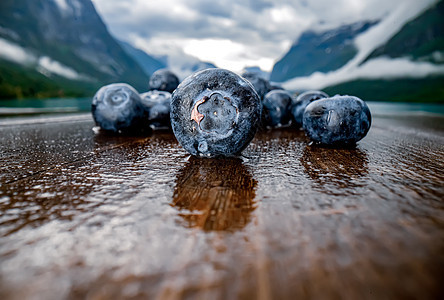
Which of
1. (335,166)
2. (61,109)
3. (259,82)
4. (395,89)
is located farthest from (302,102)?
(395,89)

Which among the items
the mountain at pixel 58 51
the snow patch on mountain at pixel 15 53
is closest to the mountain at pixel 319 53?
the mountain at pixel 58 51

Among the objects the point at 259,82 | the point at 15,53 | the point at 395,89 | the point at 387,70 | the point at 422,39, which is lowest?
the point at 395,89

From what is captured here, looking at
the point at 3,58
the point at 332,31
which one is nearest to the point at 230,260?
the point at 3,58

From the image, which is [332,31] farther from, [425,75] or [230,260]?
[230,260]

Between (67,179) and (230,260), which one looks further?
(67,179)

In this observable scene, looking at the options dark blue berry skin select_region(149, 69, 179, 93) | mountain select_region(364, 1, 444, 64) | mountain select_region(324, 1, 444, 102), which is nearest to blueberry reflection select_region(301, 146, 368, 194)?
dark blue berry skin select_region(149, 69, 179, 93)

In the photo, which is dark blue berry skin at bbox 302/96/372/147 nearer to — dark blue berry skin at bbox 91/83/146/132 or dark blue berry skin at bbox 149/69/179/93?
dark blue berry skin at bbox 91/83/146/132

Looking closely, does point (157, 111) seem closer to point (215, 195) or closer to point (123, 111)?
point (123, 111)
